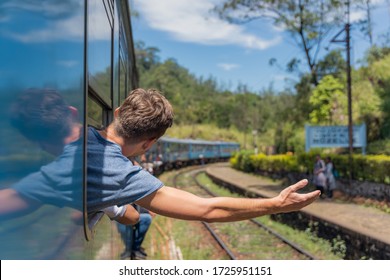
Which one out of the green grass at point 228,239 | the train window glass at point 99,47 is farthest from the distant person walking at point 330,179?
the train window glass at point 99,47

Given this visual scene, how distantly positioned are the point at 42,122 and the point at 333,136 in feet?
50.4

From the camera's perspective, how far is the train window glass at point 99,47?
169 cm

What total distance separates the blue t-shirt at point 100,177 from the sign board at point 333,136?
1485 cm

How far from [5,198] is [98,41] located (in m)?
1.10

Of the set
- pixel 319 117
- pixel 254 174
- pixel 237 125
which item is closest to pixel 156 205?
pixel 319 117

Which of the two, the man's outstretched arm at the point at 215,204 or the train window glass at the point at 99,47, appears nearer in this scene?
the man's outstretched arm at the point at 215,204

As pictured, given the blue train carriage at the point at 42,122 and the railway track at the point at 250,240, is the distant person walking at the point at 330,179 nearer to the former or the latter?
the railway track at the point at 250,240

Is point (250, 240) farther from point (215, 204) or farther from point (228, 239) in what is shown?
point (215, 204)

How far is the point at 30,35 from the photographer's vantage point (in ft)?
3.33

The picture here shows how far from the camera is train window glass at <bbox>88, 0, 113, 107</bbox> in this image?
1.69 metres

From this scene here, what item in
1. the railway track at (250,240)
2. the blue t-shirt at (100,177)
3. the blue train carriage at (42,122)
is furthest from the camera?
the railway track at (250,240)

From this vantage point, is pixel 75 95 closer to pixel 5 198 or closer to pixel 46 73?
pixel 46 73

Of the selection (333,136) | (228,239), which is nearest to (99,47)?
(228,239)

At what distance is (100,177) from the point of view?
1.46 metres
